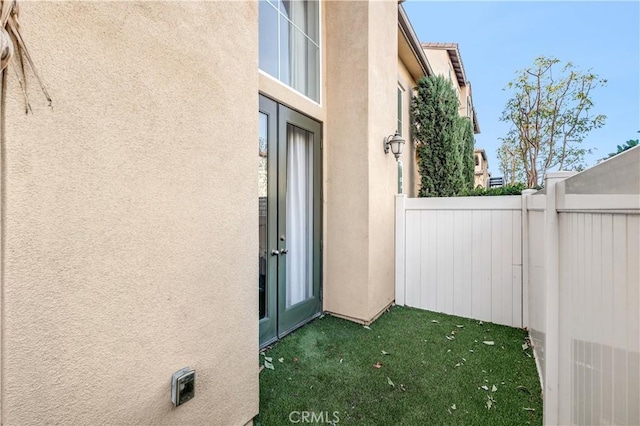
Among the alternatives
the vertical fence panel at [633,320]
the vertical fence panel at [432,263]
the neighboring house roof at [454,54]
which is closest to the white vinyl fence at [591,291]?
the vertical fence panel at [633,320]

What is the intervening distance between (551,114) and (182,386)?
528 inches

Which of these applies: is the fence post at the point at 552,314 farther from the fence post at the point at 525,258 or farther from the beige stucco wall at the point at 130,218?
the fence post at the point at 525,258

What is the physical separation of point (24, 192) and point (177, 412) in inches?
60.5

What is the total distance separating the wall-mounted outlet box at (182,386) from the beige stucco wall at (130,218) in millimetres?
56

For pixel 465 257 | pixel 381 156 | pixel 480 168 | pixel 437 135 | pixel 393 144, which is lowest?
pixel 465 257

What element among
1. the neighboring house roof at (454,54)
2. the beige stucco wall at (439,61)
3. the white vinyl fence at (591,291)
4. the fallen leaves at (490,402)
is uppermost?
the neighboring house roof at (454,54)

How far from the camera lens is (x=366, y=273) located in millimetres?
4398

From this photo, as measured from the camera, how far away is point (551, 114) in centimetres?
1042

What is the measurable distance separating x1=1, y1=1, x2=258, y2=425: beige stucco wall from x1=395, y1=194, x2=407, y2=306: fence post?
3.49 meters

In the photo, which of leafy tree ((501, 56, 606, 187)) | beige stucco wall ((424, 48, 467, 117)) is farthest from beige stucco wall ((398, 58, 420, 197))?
leafy tree ((501, 56, 606, 187))

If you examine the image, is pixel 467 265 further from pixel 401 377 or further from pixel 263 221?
pixel 263 221

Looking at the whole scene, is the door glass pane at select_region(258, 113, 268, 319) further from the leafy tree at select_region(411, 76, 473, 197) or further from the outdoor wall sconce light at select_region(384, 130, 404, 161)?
the leafy tree at select_region(411, 76, 473, 197)

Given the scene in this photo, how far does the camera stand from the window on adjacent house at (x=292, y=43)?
3.79m

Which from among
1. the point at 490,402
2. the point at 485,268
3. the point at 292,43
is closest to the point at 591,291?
the point at 490,402
